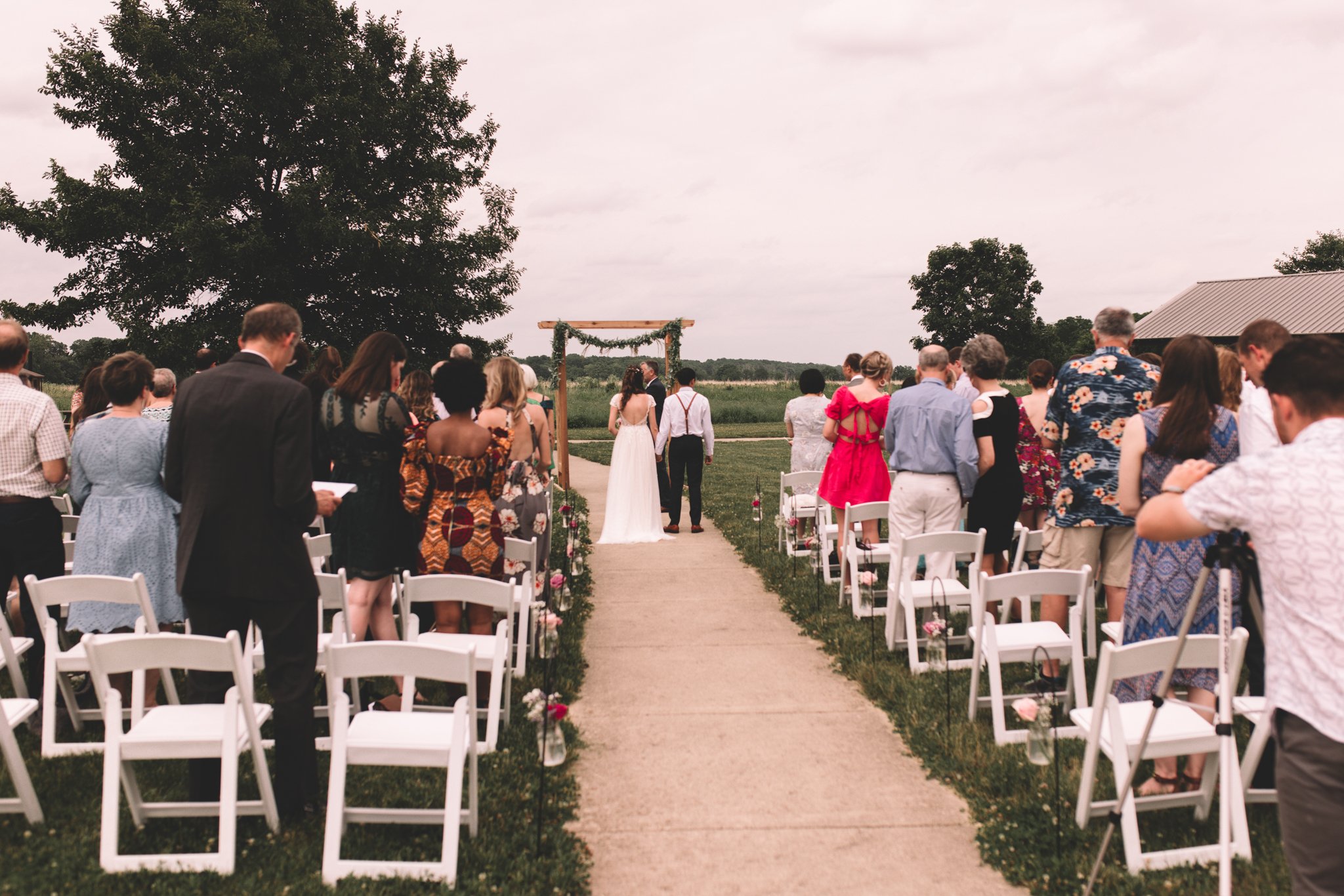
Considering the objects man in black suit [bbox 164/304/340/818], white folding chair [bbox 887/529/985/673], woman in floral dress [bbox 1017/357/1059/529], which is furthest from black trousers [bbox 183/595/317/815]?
woman in floral dress [bbox 1017/357/1059/529]

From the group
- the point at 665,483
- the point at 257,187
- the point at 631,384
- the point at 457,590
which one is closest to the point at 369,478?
the point at 457,590

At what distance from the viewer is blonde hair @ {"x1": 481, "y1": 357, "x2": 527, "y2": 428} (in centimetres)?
646

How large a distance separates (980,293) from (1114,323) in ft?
225

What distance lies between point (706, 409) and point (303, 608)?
874 centimetres

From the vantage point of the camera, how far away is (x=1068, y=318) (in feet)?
363

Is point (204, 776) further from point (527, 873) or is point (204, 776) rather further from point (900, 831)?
point (900, 831)

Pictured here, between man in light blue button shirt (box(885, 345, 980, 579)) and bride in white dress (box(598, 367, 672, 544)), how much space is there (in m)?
5.02

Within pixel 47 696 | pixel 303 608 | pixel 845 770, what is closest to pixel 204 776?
pixel 303 608

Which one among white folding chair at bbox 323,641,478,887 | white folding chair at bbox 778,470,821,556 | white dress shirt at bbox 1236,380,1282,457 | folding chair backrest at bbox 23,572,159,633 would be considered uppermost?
white dress shirt at bbox 1236,380,1282,457

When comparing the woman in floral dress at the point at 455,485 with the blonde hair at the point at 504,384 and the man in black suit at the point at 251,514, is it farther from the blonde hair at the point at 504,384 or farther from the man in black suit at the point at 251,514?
the man in black suit at the point at 251,514

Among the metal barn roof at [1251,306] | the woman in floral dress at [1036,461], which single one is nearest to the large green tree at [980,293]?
the metal barn roof at [1251,306]

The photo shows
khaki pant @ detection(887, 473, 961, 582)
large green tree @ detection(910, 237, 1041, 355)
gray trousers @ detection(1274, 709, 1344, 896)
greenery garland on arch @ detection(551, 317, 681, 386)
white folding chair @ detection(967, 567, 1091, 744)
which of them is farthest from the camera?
large green tree @ detection(910, 237, 1041, 355)

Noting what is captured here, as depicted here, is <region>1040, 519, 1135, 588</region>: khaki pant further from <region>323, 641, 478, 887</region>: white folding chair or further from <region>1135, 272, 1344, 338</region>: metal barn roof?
<region>1135, 272, 1344, 338</region>: metal barn roof

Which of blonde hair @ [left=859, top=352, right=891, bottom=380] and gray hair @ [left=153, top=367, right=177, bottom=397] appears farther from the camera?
blonde hair @ [left=859, top=352, right=891, bottom=380]
